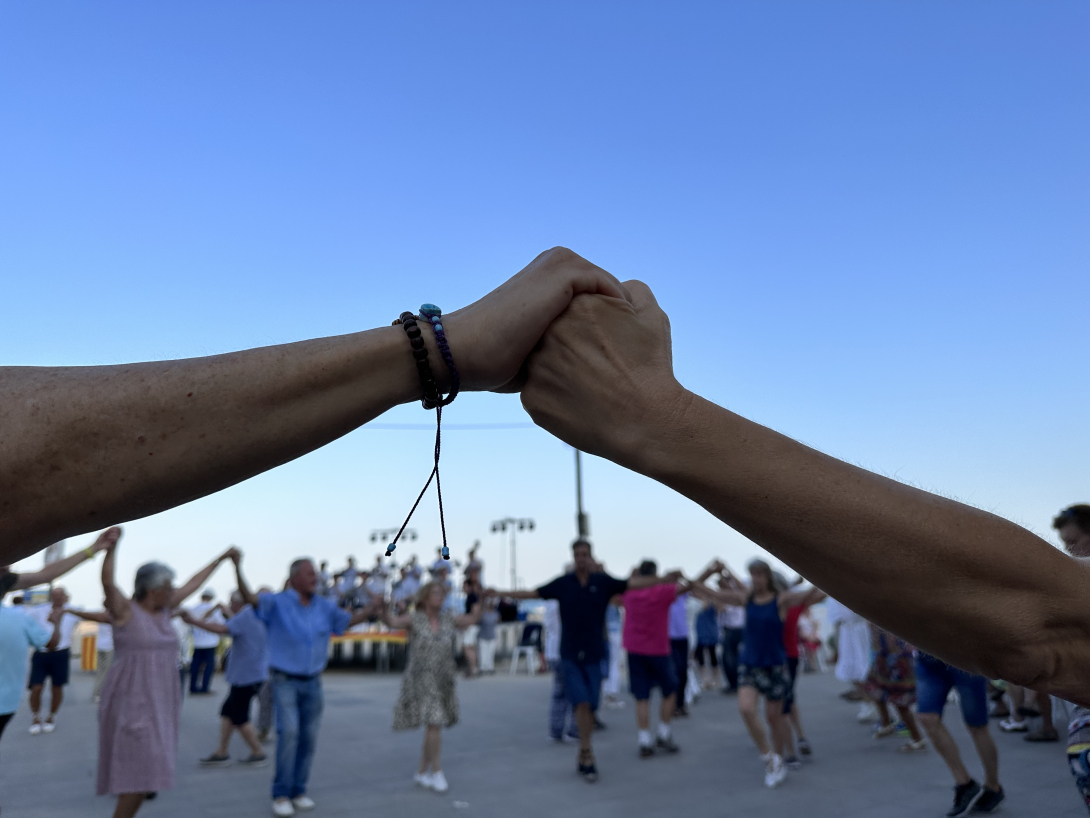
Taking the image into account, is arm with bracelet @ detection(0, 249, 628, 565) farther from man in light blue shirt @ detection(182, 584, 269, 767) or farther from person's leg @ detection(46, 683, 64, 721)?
person's leg @ detection(46, 683, 64, 721)

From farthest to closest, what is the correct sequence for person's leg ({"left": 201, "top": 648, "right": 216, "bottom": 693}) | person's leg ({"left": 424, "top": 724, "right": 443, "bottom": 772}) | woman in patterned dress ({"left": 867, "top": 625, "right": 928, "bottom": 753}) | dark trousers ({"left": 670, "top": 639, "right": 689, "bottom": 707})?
person's leg ({"left": 201, "top": 648, "right": 216, "bottom": 693}) → dark trousers ({"left": 670, "top": 639, "right": 689, "bottom": 707}) → woman in patterned dress ({"left": 867, "top": 625, "right": 928, "bottom": 753}) → person's leg ({"left": 424, "top": 724, "right": 443, "bottom": 772})

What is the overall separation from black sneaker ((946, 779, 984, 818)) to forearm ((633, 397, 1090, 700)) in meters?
6.68

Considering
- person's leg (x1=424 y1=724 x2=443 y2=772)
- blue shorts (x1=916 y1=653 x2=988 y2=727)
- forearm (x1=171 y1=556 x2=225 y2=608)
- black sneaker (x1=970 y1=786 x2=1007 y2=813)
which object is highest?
forearm (x1=171 y1=556 x2=225 y2=608)

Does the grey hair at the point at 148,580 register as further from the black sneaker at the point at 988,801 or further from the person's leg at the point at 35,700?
the black sneaker at the point at 988,801

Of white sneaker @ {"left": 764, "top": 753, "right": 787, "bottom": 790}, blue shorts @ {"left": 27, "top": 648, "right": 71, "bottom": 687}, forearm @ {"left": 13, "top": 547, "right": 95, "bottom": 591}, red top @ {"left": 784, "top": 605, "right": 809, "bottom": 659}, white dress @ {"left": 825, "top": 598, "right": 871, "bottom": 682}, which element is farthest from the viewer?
blue shorts @ {"left": 27, "top": 648, "right": 71, "bottom": 687}

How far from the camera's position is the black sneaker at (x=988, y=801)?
681 centimetres

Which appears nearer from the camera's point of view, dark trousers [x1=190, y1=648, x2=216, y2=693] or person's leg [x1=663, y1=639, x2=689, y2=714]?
person's leg [x1=663, y1=639, x2=689, y2=714]

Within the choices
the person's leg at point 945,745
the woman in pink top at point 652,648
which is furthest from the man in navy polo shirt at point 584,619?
the person's leg at point 945,745

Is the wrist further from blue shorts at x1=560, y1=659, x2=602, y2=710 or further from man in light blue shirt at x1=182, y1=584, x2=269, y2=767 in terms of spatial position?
man in light blue shirt at x1=182, y1=584, x2=269, y2=767

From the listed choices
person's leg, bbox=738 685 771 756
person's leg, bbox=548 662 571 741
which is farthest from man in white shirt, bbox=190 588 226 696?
person's leg, bbox=738 685 771 756

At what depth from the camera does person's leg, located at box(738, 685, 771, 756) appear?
8344 mm

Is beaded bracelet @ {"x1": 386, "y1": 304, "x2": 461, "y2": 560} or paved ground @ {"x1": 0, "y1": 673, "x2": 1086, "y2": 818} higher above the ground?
beaded bracelet @ {"x1": 386, "y1": 304, "x2": 461, "y2": 560}

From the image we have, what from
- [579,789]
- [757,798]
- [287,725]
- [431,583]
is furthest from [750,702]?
[287,725]

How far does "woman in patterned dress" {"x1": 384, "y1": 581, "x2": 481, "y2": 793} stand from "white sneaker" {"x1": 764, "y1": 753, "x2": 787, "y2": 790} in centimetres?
320
